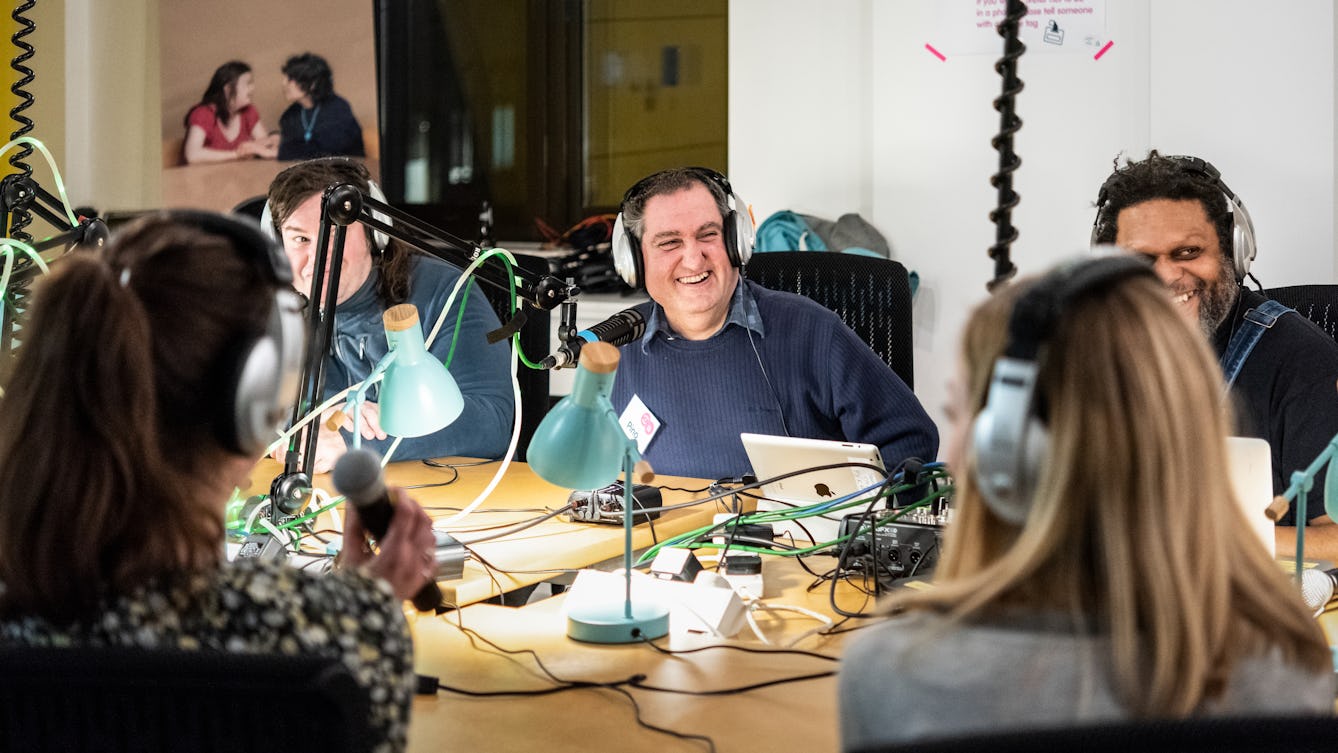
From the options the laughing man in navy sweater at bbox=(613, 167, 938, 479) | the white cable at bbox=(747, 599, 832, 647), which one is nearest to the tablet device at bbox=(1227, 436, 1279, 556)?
the white cable at bbox=(747, 599, 832, 647)

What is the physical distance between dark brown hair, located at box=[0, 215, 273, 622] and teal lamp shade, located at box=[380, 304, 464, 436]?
2.85 ft

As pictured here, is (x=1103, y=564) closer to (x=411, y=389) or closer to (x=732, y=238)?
(x=411, y=389)

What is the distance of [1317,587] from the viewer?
1.68 meters

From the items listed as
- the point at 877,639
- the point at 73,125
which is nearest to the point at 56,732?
the point at 877,639

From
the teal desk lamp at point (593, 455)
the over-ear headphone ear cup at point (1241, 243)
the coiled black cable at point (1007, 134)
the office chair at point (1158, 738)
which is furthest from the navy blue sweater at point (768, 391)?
the office chair at point (1158, 738)

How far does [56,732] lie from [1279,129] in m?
3.35

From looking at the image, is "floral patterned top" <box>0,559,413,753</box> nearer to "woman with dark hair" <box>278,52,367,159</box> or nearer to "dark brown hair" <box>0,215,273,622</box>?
"dark brown hair" <box>0,215,273,622</box>

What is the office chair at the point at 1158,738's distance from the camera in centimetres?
73

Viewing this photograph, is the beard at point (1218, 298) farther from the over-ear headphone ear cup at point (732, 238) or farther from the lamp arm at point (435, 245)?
the lamp arm at point (435, 245)

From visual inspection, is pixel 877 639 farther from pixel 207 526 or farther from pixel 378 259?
pixel 378 259

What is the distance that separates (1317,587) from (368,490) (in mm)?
1187

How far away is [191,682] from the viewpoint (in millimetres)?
817

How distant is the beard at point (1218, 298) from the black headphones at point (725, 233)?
922 mm

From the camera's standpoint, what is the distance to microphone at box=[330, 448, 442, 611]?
1.20 metres
